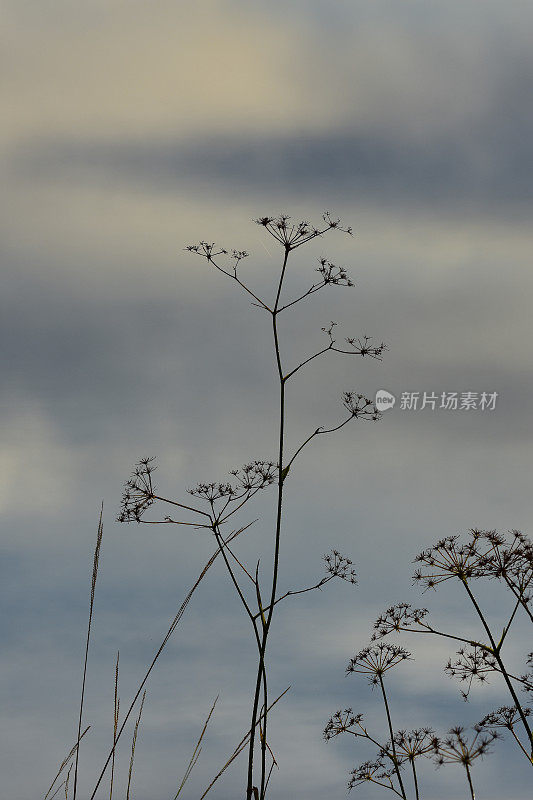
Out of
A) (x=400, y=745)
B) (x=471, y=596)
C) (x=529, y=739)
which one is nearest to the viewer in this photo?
(x=529, y=739)

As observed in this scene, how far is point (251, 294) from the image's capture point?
3883 mm

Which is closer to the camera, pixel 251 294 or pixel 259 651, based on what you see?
pixel 259 651

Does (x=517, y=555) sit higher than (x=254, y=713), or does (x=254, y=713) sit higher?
(x=517, y=555)

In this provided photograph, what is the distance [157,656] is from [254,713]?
1.59ft

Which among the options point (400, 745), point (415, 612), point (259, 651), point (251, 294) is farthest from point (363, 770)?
point (251, 294)

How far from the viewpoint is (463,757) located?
273 cm

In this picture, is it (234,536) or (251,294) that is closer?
(234,536)

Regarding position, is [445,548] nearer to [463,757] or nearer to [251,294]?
[463,757]

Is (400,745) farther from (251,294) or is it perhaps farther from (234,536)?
(251,294)

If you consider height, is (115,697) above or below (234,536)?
below

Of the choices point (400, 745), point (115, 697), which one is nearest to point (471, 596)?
point (400, 745)

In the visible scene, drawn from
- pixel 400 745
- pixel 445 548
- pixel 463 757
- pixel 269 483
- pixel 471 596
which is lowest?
pixel 463 757

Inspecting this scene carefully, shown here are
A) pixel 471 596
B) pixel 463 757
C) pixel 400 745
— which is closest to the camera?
pixel 463 757

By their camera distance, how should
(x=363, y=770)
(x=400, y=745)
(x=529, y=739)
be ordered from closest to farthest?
1. (x=529, y=739)
2. (x=400, y=745)
3. (x=363, y=770)
